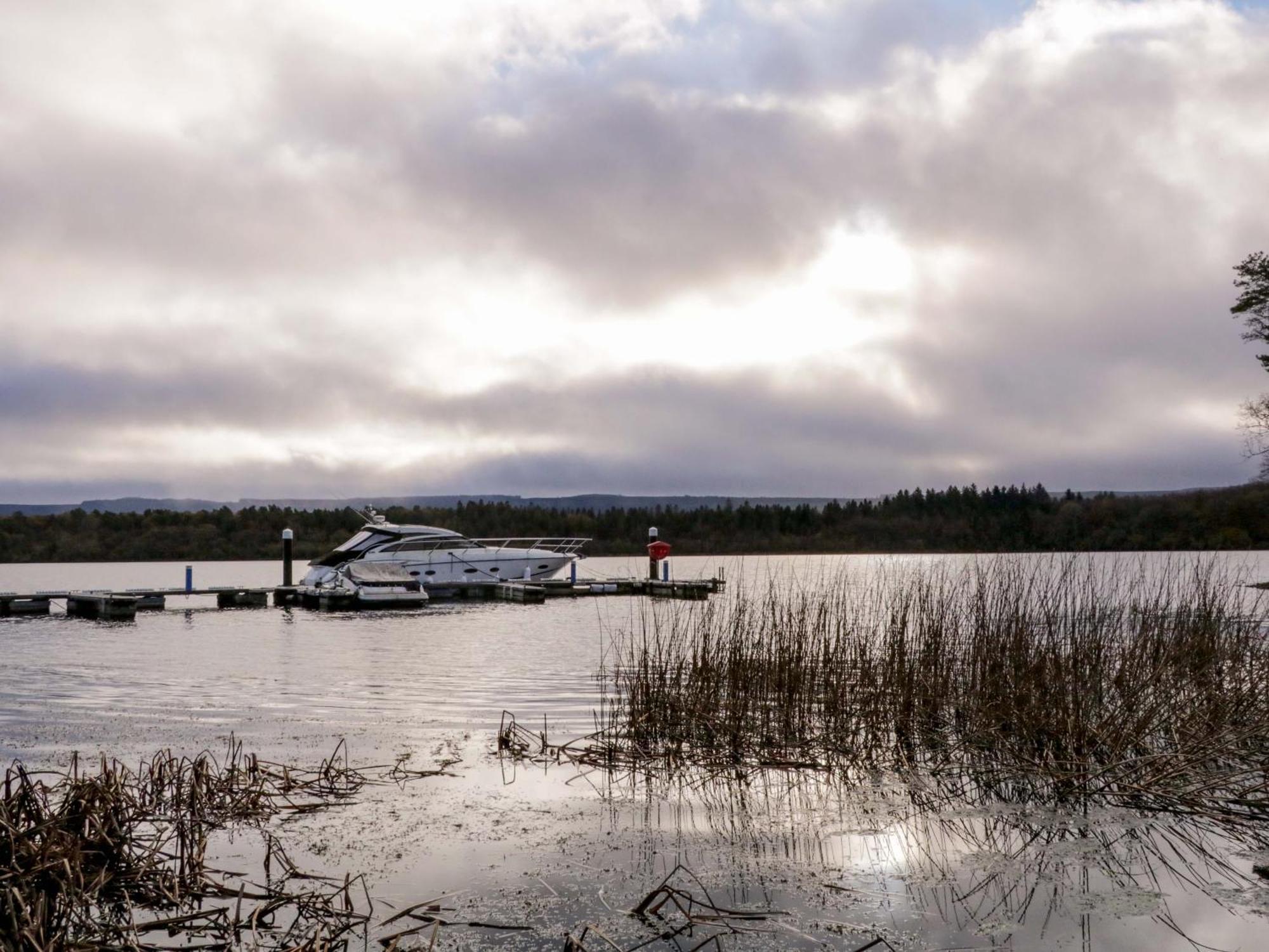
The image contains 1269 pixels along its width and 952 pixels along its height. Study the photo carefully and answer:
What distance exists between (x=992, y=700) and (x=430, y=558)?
3190cm

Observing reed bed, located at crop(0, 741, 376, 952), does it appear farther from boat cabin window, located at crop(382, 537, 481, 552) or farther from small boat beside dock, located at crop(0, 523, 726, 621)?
boat cabin window, located at crop(382, 537, 481, 552)

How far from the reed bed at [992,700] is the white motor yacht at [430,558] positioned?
90.9ft

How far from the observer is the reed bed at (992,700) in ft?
26.4

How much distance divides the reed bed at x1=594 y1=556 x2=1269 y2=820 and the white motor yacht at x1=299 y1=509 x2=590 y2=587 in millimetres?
27720

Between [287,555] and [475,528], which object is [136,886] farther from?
[475,528]

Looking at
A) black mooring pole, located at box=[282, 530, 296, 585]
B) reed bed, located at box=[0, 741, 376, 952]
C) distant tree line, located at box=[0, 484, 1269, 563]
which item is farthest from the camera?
distant tree line, located at box=[0, 484, 1269, 563]

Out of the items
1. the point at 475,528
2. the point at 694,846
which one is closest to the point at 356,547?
the point at 694,846

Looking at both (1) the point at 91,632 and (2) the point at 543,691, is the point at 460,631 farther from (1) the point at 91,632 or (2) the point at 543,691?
(2) the point at 543,691

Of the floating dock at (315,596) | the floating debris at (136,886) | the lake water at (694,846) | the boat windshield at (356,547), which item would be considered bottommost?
the floating dock at (315,596)

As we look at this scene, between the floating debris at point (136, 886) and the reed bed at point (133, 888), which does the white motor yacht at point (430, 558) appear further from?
the reed bed at point (133, 888)

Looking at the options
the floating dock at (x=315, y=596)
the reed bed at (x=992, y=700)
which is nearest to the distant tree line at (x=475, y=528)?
the floating dock at (x=315, y=596)

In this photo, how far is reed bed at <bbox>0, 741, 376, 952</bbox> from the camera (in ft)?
15.7

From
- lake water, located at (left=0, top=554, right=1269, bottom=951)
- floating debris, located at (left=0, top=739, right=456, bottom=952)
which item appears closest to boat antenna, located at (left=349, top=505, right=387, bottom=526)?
lake water, located at (left=0, top=554, right=1269, bottom=951)

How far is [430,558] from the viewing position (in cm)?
3959
